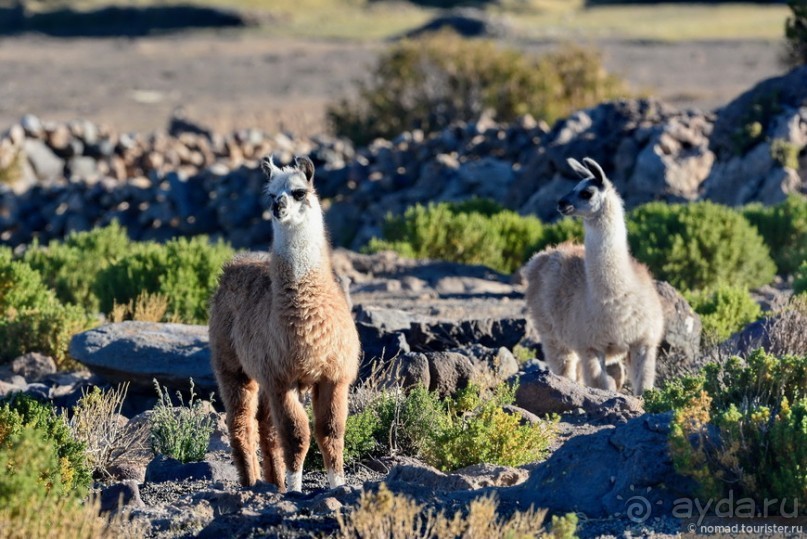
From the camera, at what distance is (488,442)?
9023mm

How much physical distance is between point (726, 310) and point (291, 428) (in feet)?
22.6

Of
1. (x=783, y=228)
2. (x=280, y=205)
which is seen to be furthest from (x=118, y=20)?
(x=280, y=205)

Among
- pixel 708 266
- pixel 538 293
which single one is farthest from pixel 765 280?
pixel 538 293

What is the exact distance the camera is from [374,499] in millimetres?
7047

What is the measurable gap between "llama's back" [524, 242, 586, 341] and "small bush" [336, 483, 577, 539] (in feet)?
15.0

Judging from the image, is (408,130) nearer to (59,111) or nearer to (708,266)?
(708,266)

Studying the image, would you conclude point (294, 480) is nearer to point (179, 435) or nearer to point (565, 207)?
point (179, 435)

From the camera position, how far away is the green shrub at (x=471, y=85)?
107 feet

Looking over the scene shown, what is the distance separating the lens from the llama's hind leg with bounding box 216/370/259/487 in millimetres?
9023

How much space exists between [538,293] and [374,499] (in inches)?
209

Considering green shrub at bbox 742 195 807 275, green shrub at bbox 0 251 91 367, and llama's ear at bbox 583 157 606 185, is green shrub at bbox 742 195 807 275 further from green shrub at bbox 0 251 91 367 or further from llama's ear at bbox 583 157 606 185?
green shrub at bbox 0 251 91 367

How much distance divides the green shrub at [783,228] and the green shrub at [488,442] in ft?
33.9

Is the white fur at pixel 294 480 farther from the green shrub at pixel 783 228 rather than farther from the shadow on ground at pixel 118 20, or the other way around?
the shadow on ground at pixel 118 20

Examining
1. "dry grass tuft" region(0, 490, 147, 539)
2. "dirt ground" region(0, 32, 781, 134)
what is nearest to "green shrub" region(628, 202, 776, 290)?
"dry grass tuft" region(0, 490, 147, 539)
